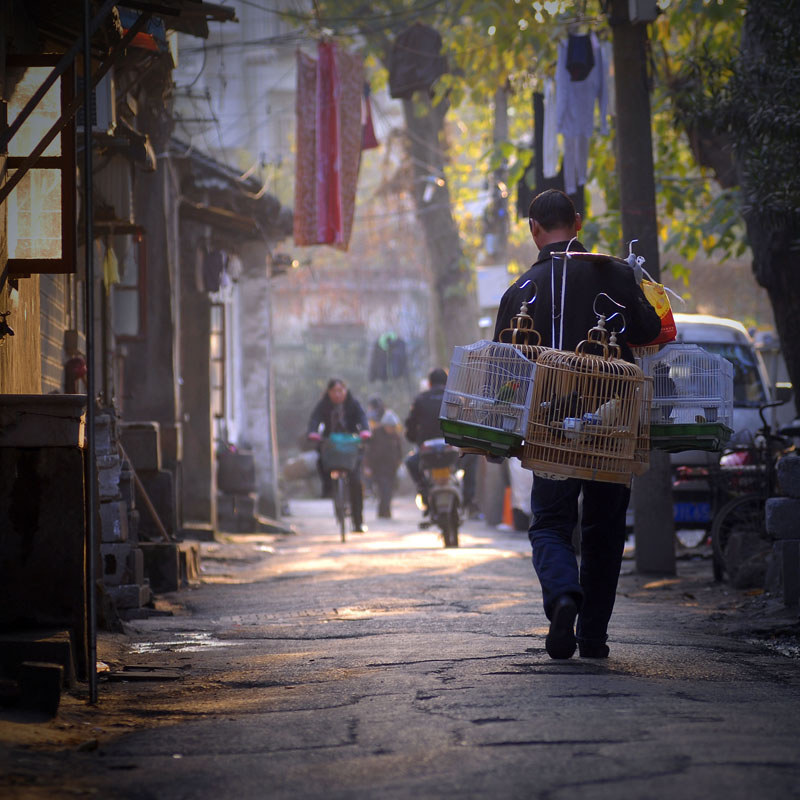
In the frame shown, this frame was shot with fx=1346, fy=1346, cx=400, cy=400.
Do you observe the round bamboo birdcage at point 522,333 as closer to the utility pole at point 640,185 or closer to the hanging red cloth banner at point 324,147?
the utility pole at point 640,185

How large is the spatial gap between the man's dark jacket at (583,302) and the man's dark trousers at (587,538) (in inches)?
23.6

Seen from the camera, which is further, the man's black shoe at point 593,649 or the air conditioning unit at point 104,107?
the air conditioning unit at point 104,107

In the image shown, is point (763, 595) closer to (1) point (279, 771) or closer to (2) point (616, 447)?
(2) point (616, 447)

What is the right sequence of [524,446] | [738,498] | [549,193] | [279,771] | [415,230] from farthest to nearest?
[415,230] → [738,498] → [549,193] → [524,446] → [279,771]

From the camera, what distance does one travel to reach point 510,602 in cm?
862

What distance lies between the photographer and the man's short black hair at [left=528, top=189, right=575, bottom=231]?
Result: 5949mm

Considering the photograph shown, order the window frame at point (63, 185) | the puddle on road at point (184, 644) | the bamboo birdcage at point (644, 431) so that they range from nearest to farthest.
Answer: the bamboo birdcage at point (644, 431), the puddle on road at point (184, 644), the window frame at point (63, 185)

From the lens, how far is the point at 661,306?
19.4ft

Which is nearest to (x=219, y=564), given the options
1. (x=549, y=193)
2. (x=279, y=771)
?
(x=549, y=193)

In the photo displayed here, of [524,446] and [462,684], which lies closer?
[462,684]

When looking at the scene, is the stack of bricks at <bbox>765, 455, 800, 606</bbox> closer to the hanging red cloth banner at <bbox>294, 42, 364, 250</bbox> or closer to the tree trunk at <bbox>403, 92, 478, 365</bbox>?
the hanging red cloth banner at <bbox>294, 42, 364, 250</bbox>

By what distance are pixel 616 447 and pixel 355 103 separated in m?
13.5

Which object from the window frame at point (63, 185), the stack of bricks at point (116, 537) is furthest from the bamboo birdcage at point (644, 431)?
the stack of bricks at point (116, 537)

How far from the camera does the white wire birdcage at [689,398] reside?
5688mm
